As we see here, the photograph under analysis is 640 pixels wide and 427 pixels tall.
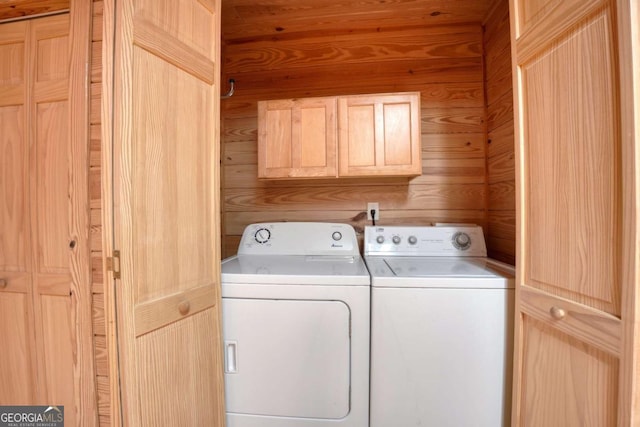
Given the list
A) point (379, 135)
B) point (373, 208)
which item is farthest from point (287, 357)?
point (379, 135)

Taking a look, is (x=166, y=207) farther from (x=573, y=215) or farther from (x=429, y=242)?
(x=429, y=242)

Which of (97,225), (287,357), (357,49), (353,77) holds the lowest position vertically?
(287,357)

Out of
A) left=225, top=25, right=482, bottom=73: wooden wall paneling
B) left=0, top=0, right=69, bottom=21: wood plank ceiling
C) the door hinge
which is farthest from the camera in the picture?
left=225, top=25, right=482, bottom=73: wooden wall paneling

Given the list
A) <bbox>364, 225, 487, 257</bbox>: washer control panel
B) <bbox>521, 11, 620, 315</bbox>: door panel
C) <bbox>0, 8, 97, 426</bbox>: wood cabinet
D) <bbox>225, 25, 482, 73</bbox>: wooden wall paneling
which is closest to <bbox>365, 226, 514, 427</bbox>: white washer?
<bbox>521, 11, 620, 315</bbox>: door panel

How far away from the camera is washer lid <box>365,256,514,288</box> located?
1062 millimetres

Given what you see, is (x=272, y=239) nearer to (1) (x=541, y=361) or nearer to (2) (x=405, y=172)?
(2) (x=405, y=172)

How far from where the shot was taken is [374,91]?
186 cm

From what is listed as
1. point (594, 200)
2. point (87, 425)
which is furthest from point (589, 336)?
point (87, 425)

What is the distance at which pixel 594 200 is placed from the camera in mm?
700

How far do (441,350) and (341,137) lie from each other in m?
1.18

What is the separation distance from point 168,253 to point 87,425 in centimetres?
66

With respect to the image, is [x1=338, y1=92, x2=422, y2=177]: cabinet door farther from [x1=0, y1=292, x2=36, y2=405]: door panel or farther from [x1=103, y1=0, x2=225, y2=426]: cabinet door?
[x1=0, y1=292, x2=36, y2=405]: door panel

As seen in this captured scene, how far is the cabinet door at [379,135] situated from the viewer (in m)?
1.53

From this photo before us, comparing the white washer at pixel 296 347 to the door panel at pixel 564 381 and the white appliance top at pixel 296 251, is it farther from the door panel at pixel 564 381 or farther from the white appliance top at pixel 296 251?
the door panel at pixel 564 381
